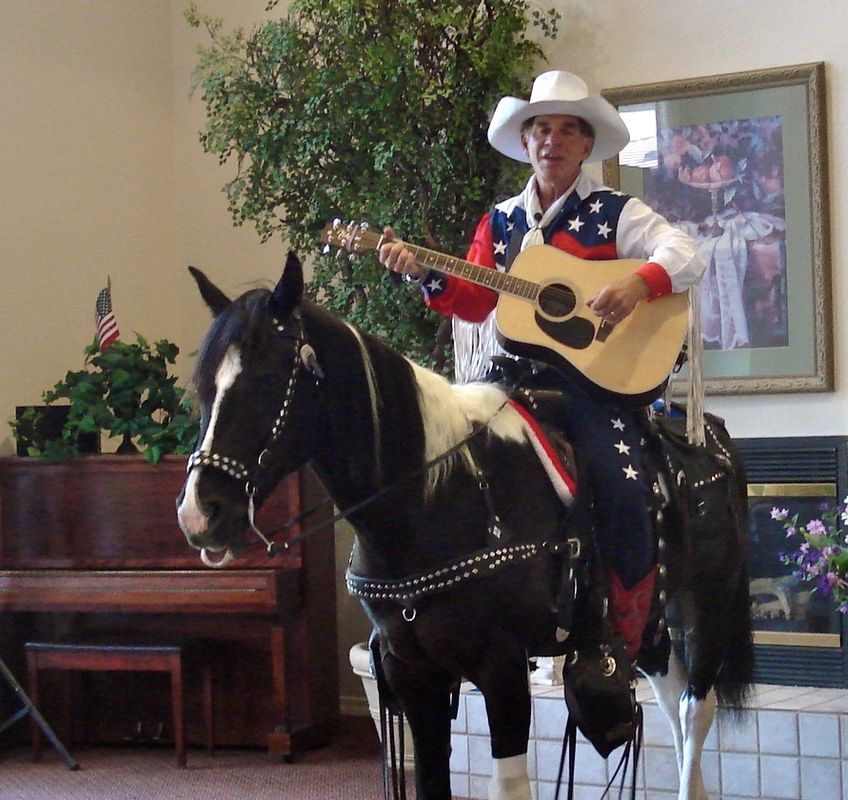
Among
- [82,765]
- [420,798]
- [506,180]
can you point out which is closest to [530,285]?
[420,798]

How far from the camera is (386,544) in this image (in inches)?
66.3

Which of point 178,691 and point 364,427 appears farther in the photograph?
point 178,691

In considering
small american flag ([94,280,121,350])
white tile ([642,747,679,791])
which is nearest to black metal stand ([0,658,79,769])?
small american flag ([94,280,121,350])

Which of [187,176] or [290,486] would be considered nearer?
[290,486]

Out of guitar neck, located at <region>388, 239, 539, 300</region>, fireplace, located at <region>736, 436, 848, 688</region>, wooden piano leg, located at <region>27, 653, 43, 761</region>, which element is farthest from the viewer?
wooden piano leg, located at <region>27, 653, 43, 761</region>

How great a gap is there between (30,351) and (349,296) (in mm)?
1416

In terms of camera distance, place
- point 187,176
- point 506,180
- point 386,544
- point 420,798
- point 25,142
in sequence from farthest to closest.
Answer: point 187,176
point 25,142
point 506,180
point 420,798
point 386,544

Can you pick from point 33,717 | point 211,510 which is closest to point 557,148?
point 211,510

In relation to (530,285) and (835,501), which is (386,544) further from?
(835,501)

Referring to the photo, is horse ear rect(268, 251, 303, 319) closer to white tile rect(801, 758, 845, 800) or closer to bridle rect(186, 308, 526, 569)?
bridle rect(186, 308, 526, 569)

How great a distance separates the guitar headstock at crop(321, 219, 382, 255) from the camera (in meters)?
1.79

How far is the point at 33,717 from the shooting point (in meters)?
3.69

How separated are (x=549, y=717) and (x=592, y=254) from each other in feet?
5.47

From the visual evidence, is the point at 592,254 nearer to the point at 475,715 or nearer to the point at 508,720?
the point at 508,720
